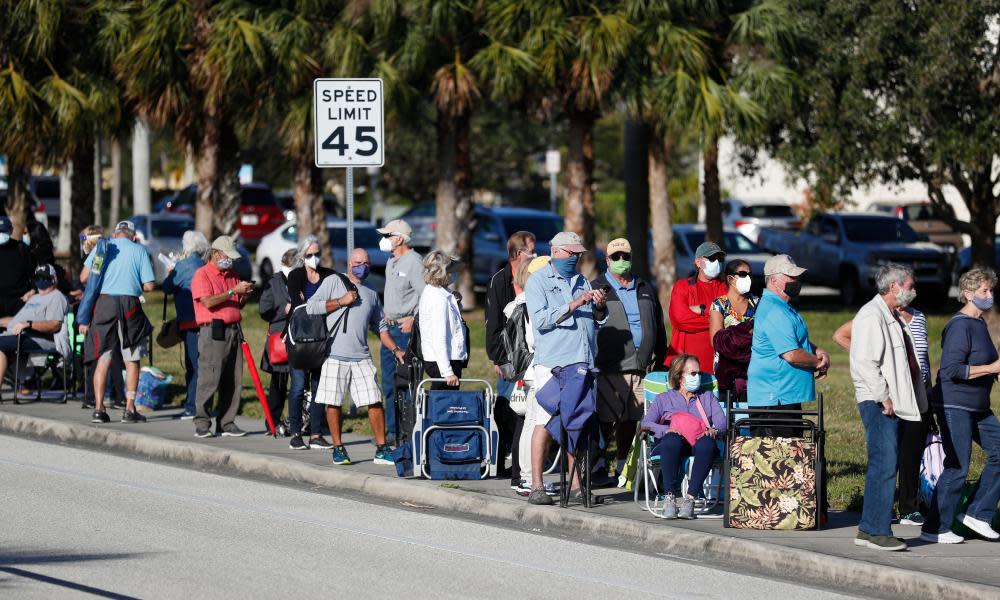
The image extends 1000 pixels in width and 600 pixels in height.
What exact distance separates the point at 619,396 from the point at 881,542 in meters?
2.56

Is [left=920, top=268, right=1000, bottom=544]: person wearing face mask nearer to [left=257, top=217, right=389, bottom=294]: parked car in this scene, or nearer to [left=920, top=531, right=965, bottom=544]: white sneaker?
[left=920, top=531, right=965, bottom=544]: white sneaker

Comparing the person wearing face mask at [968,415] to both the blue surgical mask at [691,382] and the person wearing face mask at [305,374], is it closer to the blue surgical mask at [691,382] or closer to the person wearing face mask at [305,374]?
the blue surgical mask at [691,382]

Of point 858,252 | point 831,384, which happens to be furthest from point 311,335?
point 858,252

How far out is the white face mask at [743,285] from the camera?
11547 mm

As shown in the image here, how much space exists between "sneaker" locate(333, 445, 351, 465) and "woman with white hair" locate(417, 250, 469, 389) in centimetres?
124

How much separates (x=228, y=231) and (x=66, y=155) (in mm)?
3577

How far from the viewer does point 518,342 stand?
458 inches

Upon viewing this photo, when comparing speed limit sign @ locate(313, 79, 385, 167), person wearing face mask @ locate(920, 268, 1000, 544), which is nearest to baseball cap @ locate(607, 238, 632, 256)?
person wearing face mask @ locate(920, 268, 1000, 544)

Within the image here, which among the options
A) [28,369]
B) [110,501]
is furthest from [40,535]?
[28,369]

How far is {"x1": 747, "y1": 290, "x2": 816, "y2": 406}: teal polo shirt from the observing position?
10.3 m

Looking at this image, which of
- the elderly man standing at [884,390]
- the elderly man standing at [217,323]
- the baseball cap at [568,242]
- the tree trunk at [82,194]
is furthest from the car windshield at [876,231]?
the elderly man standing at [884,390]

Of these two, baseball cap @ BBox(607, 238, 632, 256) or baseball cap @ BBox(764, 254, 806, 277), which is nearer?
baseball cap @ BBox(764, 254, 806, 277)

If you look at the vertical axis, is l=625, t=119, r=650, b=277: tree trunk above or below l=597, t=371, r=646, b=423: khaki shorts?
above

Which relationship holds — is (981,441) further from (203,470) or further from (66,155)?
(66,155)
